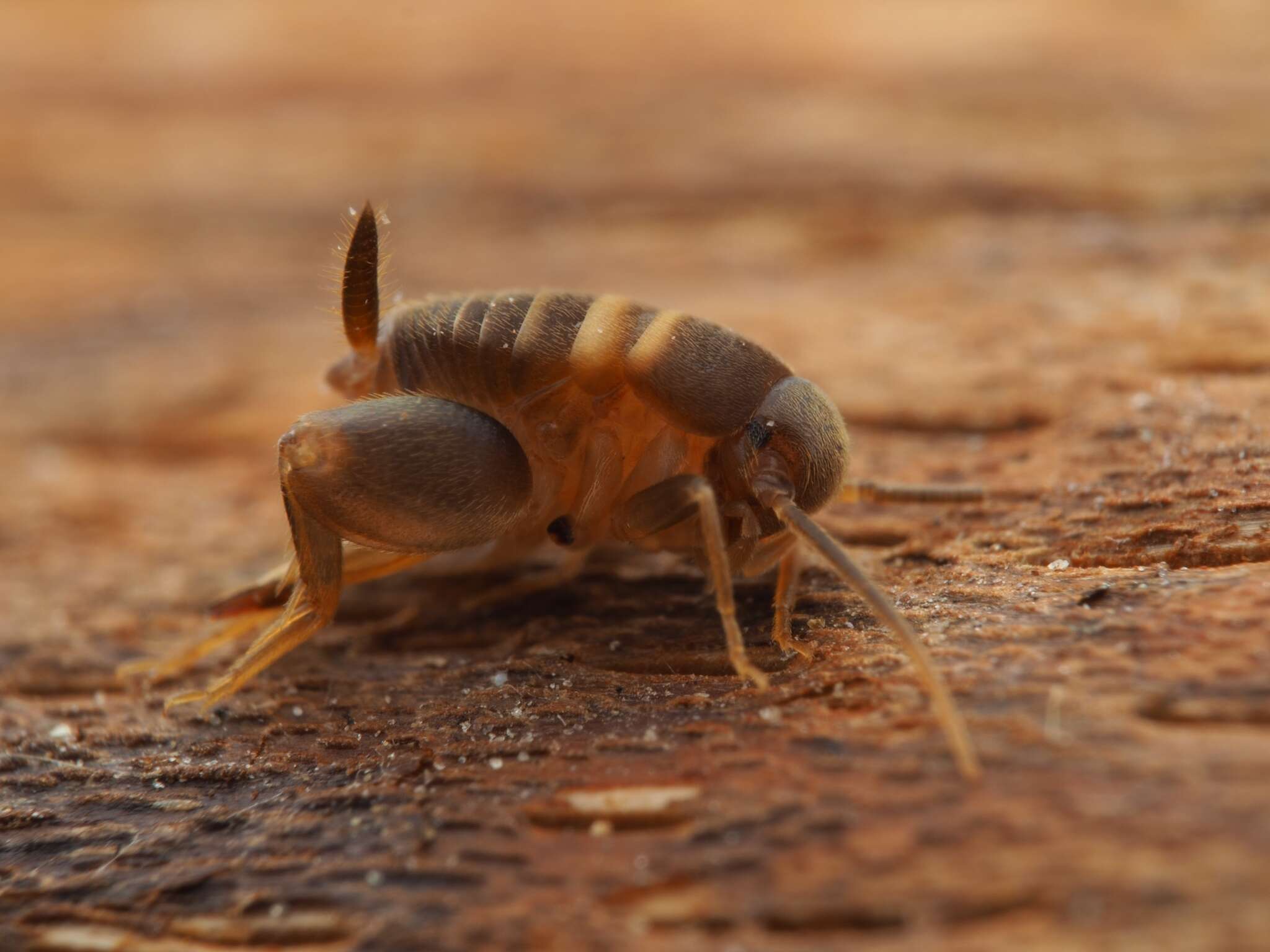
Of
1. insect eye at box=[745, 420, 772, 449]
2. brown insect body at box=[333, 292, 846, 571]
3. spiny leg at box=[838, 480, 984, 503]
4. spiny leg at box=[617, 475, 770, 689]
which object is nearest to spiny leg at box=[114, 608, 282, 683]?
brown insect body at box=[333, 292, 846, 571]

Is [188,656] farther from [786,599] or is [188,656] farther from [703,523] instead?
[786,599]

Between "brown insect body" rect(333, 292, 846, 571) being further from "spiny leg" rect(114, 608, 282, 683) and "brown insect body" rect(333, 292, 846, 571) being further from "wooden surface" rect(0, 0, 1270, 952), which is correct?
"spiny leg" rect(114, 608, 282, 683)

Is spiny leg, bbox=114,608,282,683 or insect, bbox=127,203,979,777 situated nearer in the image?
insect, bbox=127,203,979,777

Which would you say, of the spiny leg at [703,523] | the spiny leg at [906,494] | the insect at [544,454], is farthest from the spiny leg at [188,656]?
the spiny leg at [906,494]

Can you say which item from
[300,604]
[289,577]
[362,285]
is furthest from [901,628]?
[362,285]

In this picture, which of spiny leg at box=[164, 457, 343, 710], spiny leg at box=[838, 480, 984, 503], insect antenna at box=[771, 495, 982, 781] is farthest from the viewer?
spiny leg at box=[838, 480, 984, 503]

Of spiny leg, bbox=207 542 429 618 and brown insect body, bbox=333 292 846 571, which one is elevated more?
brown insect body, bbox=333 292 846 571
